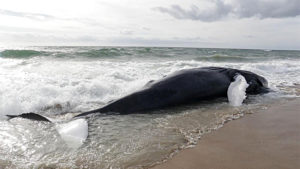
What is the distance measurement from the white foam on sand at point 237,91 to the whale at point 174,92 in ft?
0.41

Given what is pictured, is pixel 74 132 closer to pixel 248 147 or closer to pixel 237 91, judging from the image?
pixel 248 147

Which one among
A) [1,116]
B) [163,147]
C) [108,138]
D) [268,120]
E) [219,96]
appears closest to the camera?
[163,147]

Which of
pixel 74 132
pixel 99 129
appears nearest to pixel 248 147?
pixel 99 129

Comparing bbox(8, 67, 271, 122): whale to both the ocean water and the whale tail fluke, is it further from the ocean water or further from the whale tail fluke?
the whale tail fluke

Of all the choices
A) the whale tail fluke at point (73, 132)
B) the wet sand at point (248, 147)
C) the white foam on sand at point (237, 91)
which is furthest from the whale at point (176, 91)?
the wet sand at point (248, 147)

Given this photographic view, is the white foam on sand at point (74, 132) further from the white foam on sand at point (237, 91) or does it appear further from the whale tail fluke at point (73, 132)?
the white foam on sand at point (237, 91)

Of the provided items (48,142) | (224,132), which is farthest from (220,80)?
(48,142)

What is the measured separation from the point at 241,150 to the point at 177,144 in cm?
70

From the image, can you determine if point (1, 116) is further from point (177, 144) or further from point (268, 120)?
point (268, 120)

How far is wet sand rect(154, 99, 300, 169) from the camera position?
98.5 inches

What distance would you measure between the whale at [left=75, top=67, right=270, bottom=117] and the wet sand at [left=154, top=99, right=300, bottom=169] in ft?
4.02

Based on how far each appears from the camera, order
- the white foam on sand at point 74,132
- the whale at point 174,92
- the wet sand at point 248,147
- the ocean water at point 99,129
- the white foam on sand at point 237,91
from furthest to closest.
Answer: the white foam on sand at point 237,91 < the whale at point 174,92 < the white foam on sand at point 74,132 < the ocean water at point 99,129 < the wet sand at point 248,147

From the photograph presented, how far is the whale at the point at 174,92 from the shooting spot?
173 inches

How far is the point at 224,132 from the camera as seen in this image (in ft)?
11.3
